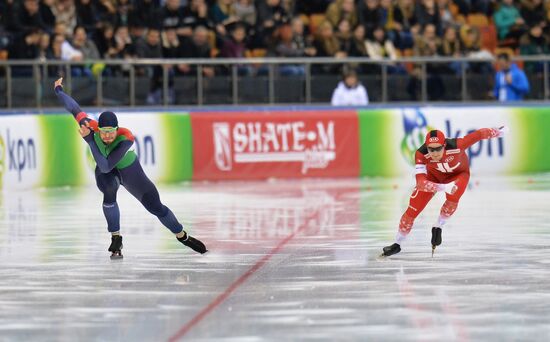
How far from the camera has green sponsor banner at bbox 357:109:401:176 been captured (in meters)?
23.0

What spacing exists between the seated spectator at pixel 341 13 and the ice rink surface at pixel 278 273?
455 centimetres

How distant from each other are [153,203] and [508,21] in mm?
13198

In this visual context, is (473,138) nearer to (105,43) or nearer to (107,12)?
(105,43)

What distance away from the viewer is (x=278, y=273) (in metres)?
11.4

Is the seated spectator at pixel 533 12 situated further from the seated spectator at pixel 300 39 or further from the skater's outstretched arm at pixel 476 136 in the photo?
the skater's outstretched arm at pixel 476 136

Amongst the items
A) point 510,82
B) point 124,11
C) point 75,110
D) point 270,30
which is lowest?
point 75,110

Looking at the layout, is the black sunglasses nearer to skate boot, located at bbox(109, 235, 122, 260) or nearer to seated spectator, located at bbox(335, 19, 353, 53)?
skate boot, located at bbox(109, 235, 122, 260)

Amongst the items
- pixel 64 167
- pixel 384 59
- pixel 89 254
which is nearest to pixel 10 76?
pixel 64 167

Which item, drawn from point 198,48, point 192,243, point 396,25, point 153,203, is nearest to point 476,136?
point 192,243

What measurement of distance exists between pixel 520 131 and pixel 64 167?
790cm

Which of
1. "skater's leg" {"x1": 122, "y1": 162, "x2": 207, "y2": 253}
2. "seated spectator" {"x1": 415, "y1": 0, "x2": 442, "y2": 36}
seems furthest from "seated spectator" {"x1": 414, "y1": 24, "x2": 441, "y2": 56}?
"skater's leg" {"x1": 122, "y1": 162, "x2": 207, "y2": 253}

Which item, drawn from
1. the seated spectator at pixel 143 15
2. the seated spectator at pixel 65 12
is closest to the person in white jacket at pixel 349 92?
the seated spectator at pixel 143 15

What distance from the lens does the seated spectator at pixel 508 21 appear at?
79.1 ft

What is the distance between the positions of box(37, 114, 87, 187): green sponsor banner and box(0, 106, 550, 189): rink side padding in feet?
0.05
